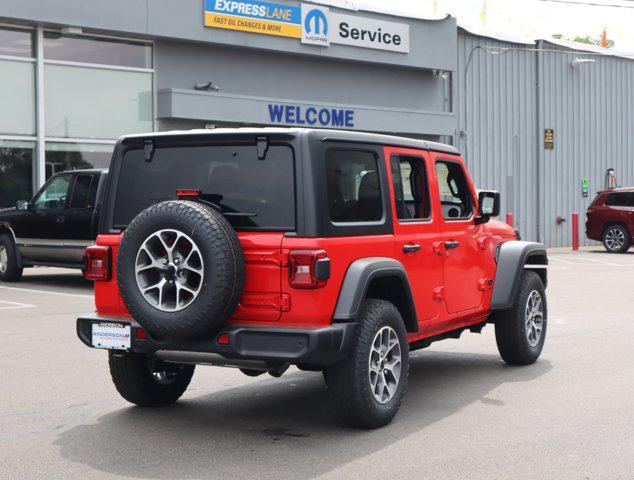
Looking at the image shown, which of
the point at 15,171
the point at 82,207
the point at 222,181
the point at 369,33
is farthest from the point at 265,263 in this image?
the point at 369,33

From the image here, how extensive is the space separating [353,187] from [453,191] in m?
1.82

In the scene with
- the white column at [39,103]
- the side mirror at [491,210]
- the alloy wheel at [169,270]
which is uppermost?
the white column at [39,103]

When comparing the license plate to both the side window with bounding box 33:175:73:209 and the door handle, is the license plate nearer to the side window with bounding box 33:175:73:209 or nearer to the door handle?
the door handle

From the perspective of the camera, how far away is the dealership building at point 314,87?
71.5 ft

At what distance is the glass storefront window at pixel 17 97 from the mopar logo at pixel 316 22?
7255 millimetres

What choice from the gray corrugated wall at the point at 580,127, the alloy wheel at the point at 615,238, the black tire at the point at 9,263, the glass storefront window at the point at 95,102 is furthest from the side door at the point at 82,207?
the gray corrugated wall at the point at 580,127

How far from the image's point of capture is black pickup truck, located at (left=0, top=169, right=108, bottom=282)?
15344 millimetres

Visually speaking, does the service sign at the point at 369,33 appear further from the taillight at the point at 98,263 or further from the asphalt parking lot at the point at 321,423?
the taillight at the point at 98,263

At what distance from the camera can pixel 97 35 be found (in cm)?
2280

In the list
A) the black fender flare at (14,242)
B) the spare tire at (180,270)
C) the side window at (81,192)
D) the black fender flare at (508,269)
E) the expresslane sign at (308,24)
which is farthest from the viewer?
the expresslane sign at (308,24)

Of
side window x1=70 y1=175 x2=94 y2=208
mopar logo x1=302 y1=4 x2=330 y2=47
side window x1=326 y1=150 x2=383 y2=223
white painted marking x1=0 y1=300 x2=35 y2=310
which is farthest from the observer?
mopar logo x1=302 y1=4 x2=330 y2=47

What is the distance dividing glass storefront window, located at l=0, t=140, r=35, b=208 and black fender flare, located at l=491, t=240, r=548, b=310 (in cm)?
1493

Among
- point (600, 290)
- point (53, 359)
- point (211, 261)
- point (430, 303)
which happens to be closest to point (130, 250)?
point (211, 261)

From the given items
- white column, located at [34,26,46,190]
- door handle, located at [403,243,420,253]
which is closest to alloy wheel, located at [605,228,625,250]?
white column, located at [34,26,46,190]
